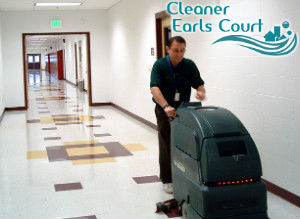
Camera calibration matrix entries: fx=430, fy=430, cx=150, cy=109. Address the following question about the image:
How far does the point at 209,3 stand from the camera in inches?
190

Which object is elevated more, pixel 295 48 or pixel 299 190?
pixel 295 48

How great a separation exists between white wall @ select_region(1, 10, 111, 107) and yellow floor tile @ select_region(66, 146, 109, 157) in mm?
5467

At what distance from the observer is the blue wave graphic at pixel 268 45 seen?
11.3 ft

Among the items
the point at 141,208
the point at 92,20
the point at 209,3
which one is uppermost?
the point at 92,20

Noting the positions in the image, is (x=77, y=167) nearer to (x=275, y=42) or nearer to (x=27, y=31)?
(x=275, y=42)

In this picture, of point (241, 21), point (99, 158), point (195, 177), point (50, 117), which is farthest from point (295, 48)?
point (50, 117)

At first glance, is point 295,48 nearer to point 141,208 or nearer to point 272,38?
point 272,38

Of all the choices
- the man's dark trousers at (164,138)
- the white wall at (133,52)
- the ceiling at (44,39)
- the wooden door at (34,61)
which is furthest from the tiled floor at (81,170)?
the wooden door at (34,61)

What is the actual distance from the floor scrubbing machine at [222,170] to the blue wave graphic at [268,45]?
120cm

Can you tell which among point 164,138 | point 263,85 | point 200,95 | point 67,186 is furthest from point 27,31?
point 200,95

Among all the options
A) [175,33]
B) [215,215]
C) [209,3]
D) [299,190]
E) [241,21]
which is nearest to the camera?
[215,215]

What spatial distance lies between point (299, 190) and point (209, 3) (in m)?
2.40

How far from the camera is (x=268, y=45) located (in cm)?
376

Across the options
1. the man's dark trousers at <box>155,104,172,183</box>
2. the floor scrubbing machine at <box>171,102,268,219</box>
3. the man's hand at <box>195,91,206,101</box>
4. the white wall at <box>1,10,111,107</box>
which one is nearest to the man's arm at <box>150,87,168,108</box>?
the man's hand at <box>195,91,206,101</box>
